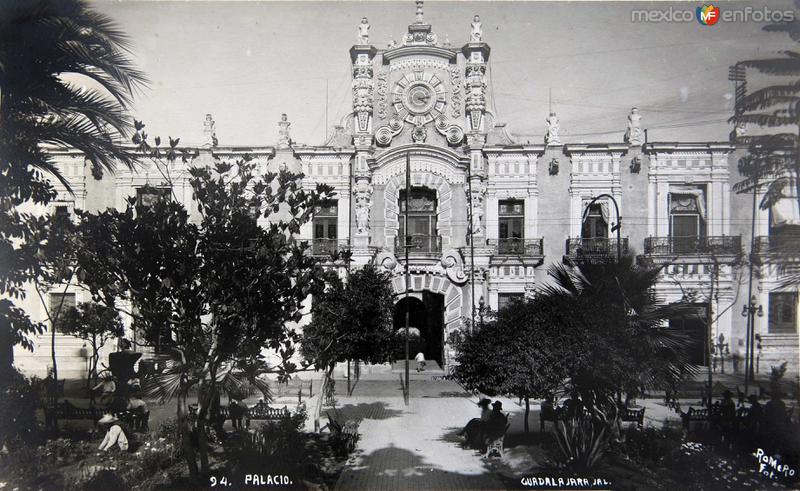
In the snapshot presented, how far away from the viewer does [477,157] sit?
431 inches

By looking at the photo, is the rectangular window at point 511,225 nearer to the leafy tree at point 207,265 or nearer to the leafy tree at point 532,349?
the leafy tree at point 532,349

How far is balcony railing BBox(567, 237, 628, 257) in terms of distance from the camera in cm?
1060

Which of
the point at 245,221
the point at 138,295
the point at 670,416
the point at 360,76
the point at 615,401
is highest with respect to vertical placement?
the point at 360,76

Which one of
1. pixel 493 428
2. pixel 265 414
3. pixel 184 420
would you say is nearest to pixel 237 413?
pixel 265 414

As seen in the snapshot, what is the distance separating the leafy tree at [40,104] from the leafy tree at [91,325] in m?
0.92

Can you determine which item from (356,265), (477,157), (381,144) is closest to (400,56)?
(381,144)

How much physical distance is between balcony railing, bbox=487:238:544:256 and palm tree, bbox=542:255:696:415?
2752mm

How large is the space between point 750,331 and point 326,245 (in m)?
8.98

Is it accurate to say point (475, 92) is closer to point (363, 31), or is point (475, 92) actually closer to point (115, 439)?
point (363, 31)

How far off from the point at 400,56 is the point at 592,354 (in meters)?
7.07

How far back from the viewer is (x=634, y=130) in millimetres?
10750

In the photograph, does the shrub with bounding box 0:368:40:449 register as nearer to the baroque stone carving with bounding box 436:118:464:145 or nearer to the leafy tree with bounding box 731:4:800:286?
the baroque stone carving with bounding box 436:118:464:145

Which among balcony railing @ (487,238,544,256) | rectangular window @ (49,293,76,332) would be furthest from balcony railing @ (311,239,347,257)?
rectangular window @ (49,293,76,332)

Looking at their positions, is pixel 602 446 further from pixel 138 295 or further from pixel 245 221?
pixel 138 295
